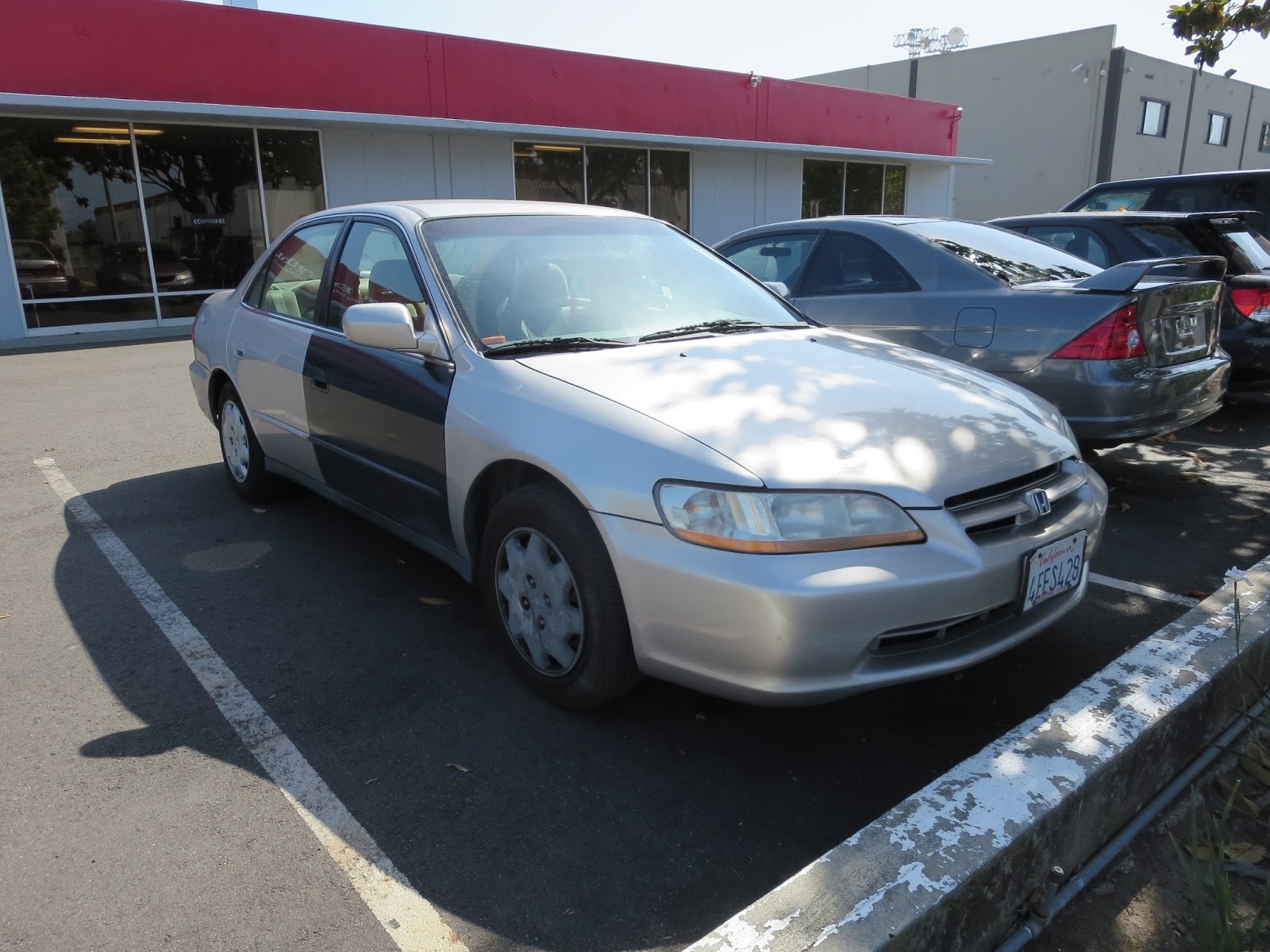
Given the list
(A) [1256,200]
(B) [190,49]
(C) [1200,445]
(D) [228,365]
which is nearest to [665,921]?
(D) [228,365]

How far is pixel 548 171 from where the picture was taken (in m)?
17.6

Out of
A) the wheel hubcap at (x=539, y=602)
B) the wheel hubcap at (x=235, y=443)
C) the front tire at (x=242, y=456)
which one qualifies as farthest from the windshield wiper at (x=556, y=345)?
the wheel hubcap at (x=235, y=443)

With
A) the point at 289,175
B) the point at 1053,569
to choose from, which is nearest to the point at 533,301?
the point at 1053,569

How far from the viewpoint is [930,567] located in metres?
2.45

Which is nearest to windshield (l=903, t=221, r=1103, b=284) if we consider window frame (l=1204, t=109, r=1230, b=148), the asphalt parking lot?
the asphalt parking lot

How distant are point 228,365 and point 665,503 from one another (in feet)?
11.6

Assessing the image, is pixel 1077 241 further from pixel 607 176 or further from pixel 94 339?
pixel 607 176

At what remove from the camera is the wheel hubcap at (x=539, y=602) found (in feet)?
9.39

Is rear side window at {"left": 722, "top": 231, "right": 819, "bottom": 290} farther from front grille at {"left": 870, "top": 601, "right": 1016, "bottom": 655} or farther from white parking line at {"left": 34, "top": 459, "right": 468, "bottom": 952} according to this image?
white parking line at {"left": 34, "top": 459, "right": 468, "bottom": 952}

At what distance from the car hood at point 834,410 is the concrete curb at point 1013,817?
26.5 inches

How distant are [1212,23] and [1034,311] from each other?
12.0 feet

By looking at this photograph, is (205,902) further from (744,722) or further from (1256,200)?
(1256,200)

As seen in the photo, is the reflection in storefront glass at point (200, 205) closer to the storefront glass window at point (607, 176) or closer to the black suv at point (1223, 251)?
the storefront glass window at point (607, 176)

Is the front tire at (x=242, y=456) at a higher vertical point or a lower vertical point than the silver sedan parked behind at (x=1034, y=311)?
lower
